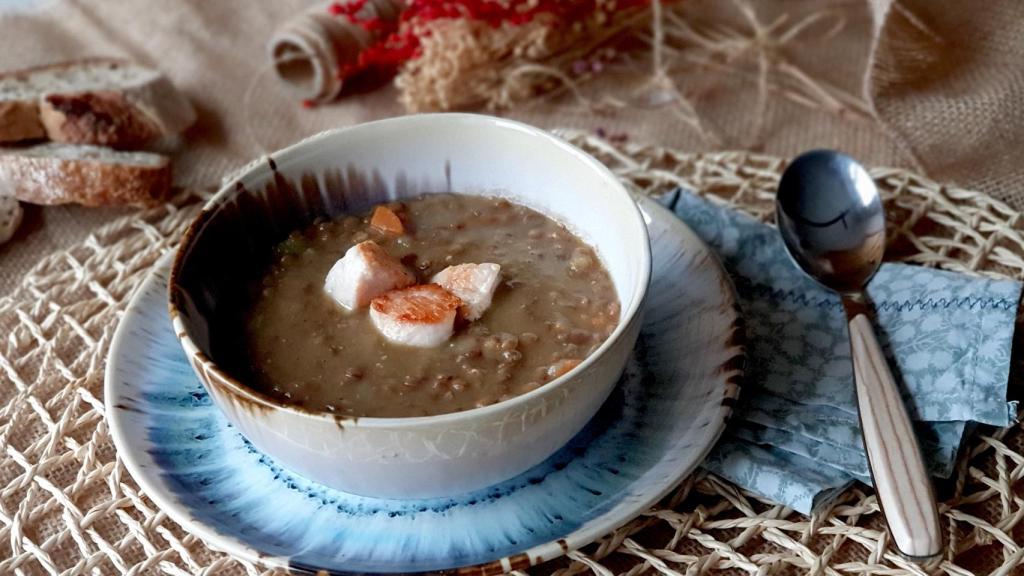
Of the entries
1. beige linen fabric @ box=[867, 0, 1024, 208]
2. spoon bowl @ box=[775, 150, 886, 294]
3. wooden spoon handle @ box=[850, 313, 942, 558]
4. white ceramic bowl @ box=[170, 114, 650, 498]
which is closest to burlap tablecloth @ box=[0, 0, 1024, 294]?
beige linen fabric @ box=[867, 0, 1024, 208]

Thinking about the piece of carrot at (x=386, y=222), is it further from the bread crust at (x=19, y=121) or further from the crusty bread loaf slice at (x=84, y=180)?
the bread crust at (x=19, y=121)

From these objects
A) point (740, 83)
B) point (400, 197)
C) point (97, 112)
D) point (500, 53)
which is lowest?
point (740, 83)

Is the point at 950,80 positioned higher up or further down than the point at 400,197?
further down

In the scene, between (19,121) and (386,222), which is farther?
(19,121)

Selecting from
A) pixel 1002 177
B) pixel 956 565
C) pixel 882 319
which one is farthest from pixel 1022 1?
pixel 956 565

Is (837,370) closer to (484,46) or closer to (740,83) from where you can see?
(740,83)

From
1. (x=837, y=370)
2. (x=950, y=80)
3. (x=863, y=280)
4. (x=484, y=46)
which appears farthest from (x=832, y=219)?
(x=484, y=46)

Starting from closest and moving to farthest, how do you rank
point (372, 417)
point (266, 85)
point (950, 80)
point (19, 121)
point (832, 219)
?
point (372, 417) < point (832, 219) < point (19, 121) < point (950, 80) < point (266, 85)
